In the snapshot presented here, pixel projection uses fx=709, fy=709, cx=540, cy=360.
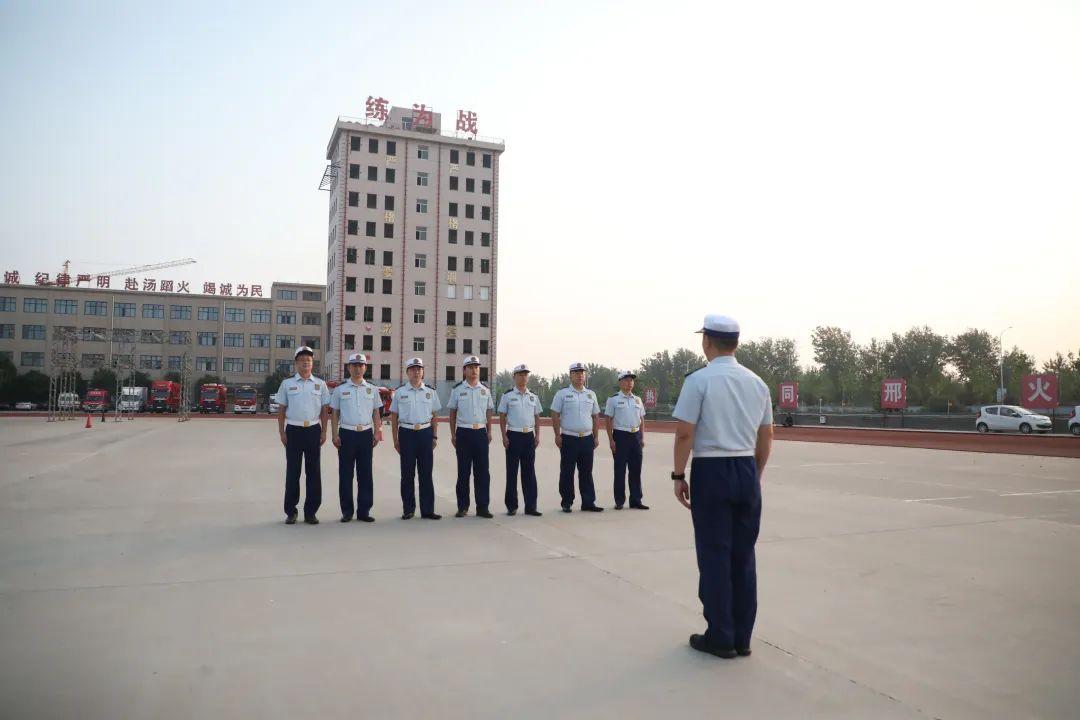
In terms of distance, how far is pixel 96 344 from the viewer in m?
78.9

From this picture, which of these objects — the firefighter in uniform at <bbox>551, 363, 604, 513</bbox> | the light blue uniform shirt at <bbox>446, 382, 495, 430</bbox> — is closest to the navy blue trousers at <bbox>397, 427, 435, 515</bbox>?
the light blue uniform shirt at <bbox>446, 382, 495, 430</bbox>

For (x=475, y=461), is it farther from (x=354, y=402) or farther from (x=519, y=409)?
(x=354, y=402)

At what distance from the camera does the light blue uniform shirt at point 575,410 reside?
8.67 m

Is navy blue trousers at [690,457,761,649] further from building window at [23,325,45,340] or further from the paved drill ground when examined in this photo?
building window at [23,325,45,340]

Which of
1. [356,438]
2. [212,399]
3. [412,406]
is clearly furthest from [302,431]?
[212,399]

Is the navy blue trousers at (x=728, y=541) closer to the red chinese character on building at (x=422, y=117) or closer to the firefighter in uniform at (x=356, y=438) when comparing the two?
the firefighter in uniform at (x=356, y=438)

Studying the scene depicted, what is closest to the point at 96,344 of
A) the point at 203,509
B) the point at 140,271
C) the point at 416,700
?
the point at 140,271

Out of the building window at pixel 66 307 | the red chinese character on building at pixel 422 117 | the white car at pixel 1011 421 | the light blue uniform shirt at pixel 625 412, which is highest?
the red chinese character on building at pixel 422 117

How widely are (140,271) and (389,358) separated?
9154 centimetres

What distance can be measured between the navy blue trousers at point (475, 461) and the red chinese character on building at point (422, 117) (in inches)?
2559

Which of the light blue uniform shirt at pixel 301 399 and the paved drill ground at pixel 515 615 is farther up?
the light blue uniform shirt at pixel 301 399

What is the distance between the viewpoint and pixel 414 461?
7.98 metres

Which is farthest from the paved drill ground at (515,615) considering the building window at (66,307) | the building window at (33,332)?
the building window at (33,332)

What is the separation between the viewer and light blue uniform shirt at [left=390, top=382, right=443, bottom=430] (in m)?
7.97
